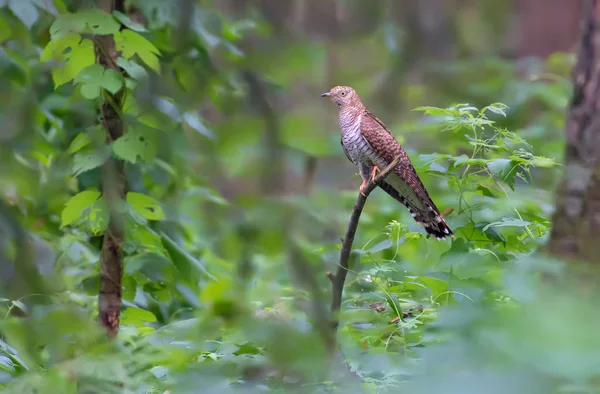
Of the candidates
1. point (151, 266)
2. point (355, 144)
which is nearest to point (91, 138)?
point (151, 266)

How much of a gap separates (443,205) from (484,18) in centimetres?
177

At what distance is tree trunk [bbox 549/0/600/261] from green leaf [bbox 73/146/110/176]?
1460mm

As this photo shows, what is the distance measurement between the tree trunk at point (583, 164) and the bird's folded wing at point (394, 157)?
1072mm

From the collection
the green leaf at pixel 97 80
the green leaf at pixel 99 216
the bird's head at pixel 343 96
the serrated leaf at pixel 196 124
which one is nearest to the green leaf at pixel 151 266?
the green leaf at pixel 99 216

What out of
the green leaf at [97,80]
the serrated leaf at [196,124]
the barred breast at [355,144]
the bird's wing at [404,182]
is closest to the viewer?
the green leaf at [97,80]

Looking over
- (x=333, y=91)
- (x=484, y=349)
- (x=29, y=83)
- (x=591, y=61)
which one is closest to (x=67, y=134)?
(x=29, y=83)

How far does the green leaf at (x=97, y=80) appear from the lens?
88.4 inches

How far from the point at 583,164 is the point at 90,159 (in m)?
1.64

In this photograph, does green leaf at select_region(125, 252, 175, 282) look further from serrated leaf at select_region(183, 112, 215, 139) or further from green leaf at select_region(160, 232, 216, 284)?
serrated leaf at select_region(183, 112, 215, 139)

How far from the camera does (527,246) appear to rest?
2.51m

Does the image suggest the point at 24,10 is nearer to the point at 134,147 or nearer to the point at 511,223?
the point at 134,147

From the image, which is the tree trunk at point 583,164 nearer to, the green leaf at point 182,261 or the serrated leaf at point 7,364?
the serrated leaf at point 7,364

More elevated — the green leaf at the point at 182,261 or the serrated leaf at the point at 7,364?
the green leaf at the point at 182,261

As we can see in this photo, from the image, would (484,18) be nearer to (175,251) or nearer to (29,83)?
(175,251)
